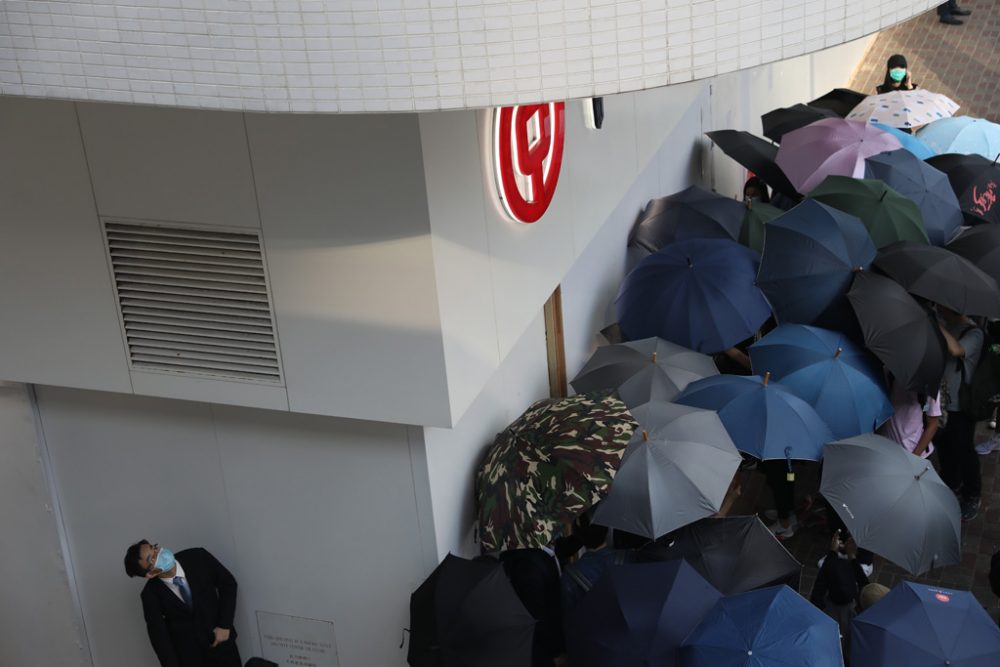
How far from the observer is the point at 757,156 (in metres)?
11.6

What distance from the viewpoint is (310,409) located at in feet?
21.0

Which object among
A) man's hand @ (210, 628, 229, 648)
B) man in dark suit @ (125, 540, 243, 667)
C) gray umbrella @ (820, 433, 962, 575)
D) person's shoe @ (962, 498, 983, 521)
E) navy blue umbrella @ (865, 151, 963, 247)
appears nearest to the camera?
man in dark suit @ (125, 540, 243, 667)

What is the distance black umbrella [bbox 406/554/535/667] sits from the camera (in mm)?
6387

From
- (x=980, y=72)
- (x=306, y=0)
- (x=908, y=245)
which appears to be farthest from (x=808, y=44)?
(x=980, y=72)

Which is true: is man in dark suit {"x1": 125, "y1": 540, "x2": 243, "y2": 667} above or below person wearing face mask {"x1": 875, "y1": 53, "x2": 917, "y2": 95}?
below

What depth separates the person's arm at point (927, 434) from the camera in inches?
344

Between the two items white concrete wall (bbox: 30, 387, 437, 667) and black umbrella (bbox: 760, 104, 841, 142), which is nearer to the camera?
white concrete wall (bbox: 30, 387, 437, 667)

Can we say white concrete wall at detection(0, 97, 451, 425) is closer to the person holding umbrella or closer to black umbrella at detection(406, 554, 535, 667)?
black umbrella at detection(406, 554, 535, 667)

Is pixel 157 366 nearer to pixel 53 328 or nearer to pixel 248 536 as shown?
pixel 53 328

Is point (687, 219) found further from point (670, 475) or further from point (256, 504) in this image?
point (256, 504)

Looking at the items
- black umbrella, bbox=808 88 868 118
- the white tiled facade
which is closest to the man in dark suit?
the white tiled facade

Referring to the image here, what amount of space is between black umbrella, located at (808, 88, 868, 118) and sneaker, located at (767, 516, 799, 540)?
6125 millimetres

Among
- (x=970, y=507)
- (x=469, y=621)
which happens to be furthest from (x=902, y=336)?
(x=469, y=621)

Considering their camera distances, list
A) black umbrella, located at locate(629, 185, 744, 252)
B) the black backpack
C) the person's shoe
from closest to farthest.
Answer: the black backpack < the person's shoe < black umbrella, located at locate(629, 185, 744, 252)
